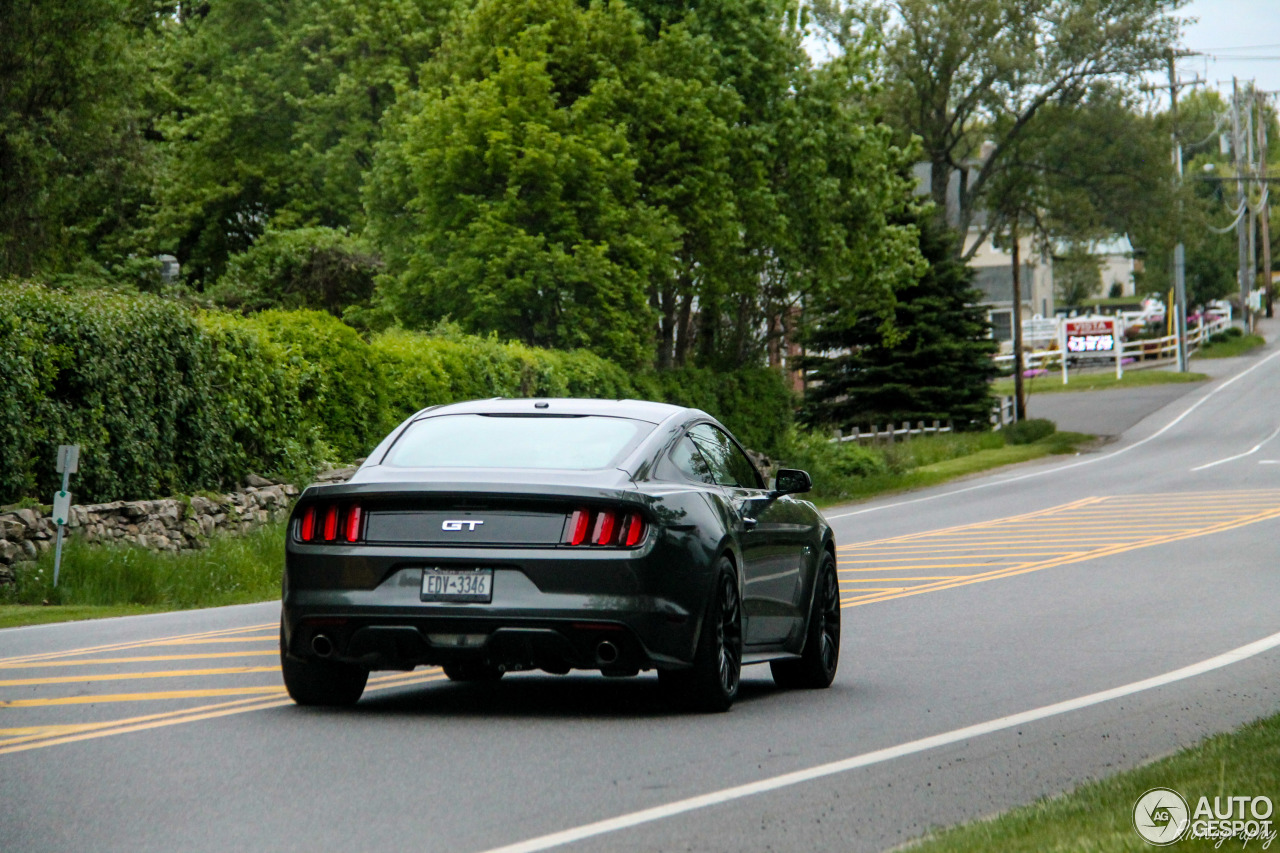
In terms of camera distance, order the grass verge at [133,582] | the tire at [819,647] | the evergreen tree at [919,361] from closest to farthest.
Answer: the tire at [819,647] < the grass verge at [133,582] < the evergreen tree at [919,361]

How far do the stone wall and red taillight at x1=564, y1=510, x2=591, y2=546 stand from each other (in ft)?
36.0

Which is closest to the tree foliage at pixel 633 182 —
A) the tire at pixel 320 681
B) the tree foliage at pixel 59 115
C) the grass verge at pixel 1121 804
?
the tree foliage at pixel 59 115

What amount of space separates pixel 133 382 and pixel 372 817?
48.0 feet

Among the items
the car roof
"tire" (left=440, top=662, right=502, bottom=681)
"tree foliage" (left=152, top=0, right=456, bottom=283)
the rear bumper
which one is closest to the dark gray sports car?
the rear bumper

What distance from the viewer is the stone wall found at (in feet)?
59.9

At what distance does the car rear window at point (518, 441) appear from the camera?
30.4 ft

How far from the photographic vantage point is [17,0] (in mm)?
33906

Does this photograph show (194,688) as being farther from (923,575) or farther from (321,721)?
(923,575)

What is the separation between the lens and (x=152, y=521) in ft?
66.3

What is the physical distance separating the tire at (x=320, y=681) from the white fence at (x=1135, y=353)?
79.0 meters

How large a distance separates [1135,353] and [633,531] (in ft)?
285

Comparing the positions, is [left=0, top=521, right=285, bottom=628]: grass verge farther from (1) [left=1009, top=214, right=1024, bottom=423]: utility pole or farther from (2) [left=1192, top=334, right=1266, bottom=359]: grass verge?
(2) [left=1192, top=334, right=1266, bottom=359]: grass verge

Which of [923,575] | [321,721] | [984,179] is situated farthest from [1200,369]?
[321,721]

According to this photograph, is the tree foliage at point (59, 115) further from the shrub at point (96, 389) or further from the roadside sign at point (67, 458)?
the roadside sign at point (67, 458)
